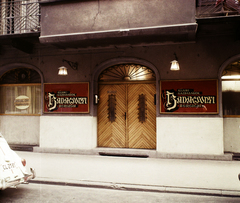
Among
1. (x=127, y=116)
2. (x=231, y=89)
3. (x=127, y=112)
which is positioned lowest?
(x=127, y=116)

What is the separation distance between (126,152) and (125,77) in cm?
318

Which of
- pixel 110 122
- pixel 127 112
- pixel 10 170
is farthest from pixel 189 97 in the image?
pixel 10 170

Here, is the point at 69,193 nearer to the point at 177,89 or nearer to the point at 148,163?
the point at 148,163

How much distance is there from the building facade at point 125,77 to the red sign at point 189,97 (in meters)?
0.04

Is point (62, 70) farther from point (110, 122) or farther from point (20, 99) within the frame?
point (20, 99)

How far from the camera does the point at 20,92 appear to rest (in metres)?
11.3

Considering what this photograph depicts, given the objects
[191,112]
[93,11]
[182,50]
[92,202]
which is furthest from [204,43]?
[92,202]

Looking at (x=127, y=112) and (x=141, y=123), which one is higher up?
(x=127, y=112)

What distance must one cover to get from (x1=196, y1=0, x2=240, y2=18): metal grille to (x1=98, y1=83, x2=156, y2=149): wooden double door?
132 inches

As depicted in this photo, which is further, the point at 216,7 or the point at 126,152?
the point at 126,152

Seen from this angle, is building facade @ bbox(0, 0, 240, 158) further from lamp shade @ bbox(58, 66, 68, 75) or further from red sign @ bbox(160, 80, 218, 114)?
lamp shade @ bbox(58, 66, 68, 75)

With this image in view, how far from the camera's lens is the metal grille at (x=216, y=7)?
8047mm

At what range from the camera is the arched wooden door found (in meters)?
9.88

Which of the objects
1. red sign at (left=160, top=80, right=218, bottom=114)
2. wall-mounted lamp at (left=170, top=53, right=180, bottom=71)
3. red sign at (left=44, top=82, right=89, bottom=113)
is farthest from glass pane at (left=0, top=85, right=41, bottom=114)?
wall-mounted lamp at (left=170, top=53, right=180, bottom=71)
